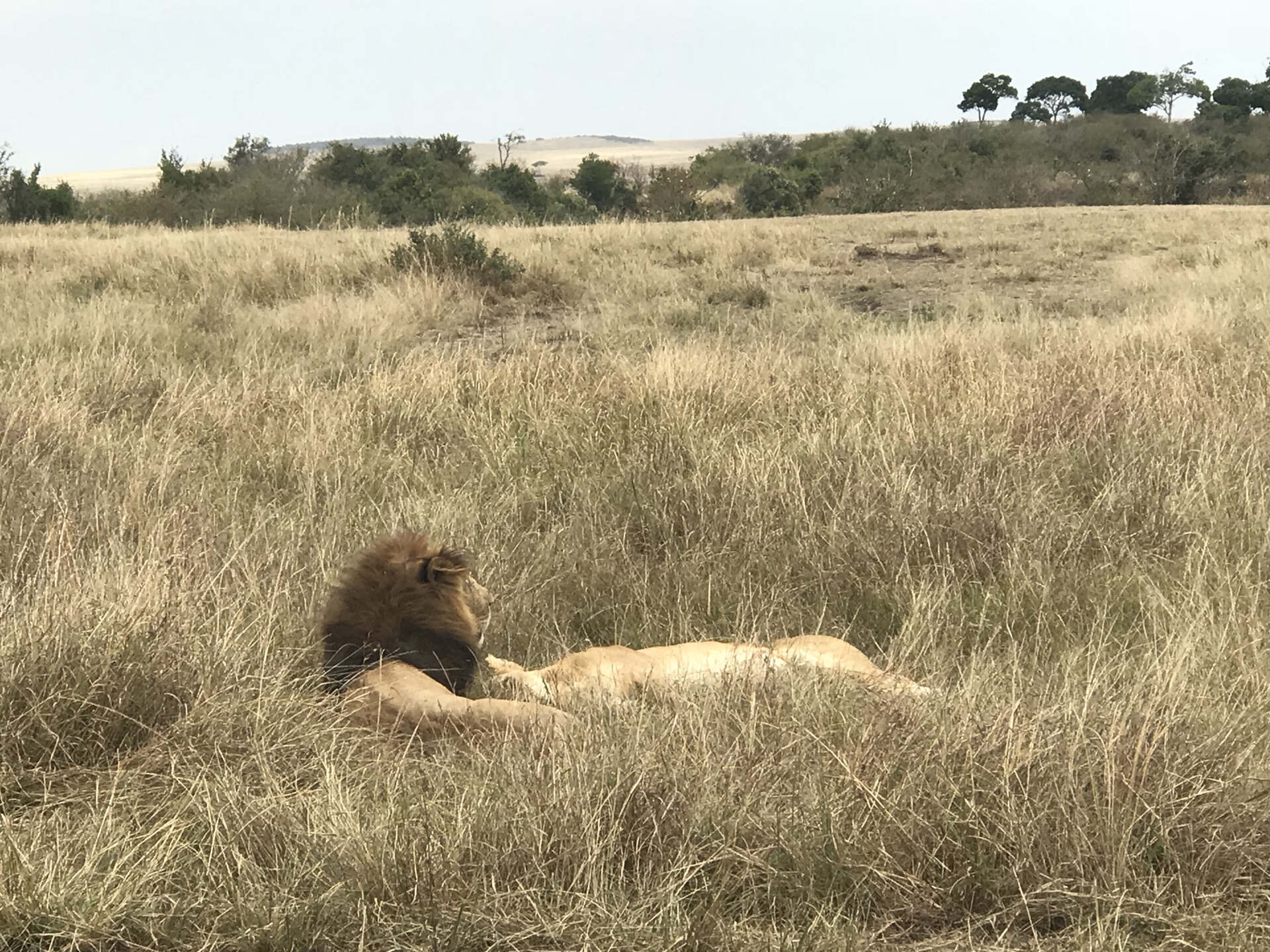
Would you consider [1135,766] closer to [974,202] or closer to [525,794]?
[525,794]

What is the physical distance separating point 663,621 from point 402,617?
97cm

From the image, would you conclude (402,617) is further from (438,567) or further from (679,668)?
(679,668)

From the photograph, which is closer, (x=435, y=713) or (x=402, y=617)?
(x=435, y=713)

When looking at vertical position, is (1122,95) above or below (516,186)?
above

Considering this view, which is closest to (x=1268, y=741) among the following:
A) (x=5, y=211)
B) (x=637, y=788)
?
(x=637, y=788)

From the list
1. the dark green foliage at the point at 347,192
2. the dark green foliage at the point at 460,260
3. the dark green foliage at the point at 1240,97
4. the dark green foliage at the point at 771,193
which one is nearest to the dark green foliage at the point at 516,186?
the dark green foliage at the point at 347,192

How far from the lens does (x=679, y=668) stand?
2.96 m

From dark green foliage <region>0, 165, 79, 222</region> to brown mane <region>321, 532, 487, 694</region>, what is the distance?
2336 cm

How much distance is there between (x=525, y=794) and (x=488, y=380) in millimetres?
4083

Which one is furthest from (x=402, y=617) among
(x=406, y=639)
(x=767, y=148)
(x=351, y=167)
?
(x=767, y=148)

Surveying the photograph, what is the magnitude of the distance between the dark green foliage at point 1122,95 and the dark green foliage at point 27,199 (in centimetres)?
5530

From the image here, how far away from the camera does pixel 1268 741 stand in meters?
2.29

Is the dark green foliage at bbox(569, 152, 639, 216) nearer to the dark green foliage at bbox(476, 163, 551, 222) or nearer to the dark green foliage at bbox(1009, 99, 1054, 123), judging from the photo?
the dark green foliage at bbox(476, 163, 551, 222)

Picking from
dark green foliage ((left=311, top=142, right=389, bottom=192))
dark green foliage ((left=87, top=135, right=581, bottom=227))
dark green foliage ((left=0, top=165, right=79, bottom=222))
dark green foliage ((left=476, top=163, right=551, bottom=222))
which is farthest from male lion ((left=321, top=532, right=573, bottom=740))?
dark green foliage ((left=311, top=142, right=389, bottom=192))
